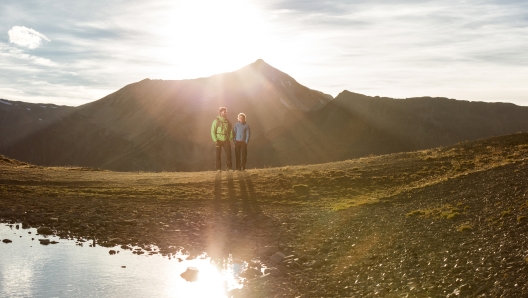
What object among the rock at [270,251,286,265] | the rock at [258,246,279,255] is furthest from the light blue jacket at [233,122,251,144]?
the rock at [270,251,286,265]

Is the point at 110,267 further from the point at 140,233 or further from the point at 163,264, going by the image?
the point at 140,233

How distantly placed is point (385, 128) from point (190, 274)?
352 ft

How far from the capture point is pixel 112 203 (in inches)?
695

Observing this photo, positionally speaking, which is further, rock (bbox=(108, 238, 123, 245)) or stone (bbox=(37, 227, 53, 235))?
stone (bbox=(37, 227, 53, 235))

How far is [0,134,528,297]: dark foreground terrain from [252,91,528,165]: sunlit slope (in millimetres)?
76770

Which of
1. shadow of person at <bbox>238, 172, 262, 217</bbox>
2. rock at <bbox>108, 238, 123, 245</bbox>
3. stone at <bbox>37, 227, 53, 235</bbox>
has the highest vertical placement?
shadow of person at <bbox>238, 172, 262, 217</bbox>

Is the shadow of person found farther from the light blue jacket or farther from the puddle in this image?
the puddle

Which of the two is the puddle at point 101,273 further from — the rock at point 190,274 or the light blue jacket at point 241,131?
the light blue jacket at point 241,131

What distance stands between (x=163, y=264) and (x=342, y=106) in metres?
116

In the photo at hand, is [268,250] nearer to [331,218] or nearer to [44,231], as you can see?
[331,218]

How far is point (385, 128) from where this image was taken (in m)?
113

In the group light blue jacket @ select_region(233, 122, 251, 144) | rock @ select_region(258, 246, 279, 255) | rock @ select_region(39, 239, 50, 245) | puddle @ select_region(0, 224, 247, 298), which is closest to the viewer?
puddle @ select_region(0, 224, 247, 298)

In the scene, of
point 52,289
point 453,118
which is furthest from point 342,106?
point 52,289

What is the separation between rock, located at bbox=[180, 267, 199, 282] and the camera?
1026 cm
